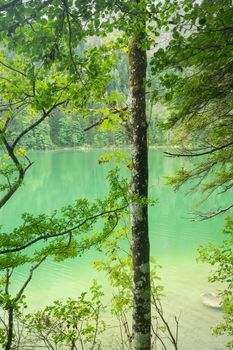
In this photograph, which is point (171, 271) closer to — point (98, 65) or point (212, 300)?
point (212, 300)

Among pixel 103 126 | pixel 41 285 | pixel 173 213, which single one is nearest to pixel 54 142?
pixel 173 213

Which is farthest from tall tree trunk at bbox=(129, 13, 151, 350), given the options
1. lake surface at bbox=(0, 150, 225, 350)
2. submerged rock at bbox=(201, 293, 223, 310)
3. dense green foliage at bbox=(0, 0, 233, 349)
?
submerged rock at bbox=(201, 293, 223, 310)

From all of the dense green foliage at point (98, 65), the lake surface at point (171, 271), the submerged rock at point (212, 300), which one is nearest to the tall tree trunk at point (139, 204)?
the dense green foliage at point (98, 65)

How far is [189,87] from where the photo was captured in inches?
98.3

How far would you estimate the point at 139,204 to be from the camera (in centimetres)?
397

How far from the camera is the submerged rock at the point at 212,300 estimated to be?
8991 millimetres

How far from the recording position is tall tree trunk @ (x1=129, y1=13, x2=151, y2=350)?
3.95 m

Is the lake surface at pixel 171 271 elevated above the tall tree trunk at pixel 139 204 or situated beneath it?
situated beneath

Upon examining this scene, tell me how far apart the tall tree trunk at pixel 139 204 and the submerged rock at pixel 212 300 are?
18.7 feet

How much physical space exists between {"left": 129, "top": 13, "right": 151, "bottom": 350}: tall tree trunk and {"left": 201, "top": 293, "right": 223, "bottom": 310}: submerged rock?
571 cm

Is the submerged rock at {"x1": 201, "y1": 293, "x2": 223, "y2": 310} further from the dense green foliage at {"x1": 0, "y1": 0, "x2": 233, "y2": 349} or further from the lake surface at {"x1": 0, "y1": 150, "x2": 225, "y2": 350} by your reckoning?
the dense green foliage at {"x1": 0, "y1": 0, "x2": 233, "y2": 349}

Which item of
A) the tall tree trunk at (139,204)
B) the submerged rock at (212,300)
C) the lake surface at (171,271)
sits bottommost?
the lake surface at (171,271)

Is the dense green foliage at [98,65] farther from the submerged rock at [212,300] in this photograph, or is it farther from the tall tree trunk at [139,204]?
the submerged rock at [212,300]

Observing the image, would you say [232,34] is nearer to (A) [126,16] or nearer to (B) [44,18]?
(A) [126,16]
